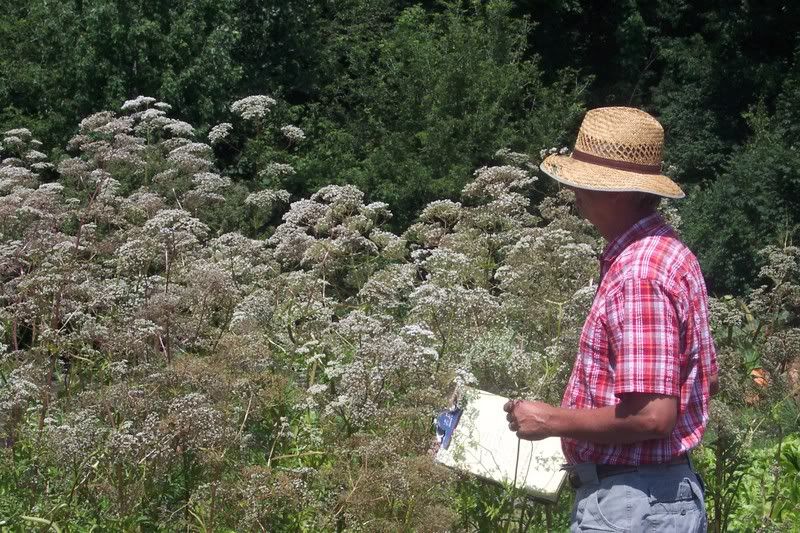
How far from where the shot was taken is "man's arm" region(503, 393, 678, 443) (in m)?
2.74

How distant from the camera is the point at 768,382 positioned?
240 inches

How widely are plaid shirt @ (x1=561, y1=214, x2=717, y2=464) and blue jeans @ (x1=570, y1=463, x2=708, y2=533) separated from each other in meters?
0.05

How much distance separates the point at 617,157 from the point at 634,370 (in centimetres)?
64

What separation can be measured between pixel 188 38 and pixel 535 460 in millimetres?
10726

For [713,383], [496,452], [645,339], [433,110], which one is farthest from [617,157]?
[433,110]

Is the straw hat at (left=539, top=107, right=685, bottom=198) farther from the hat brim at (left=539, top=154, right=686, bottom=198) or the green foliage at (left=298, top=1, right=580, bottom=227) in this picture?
the green foliage at (left=298, top=1, right=580, bottom=227)

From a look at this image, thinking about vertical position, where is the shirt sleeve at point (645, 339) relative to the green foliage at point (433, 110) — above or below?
above

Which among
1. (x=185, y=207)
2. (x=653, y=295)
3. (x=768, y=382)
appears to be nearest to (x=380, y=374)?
(x=653, y=295)

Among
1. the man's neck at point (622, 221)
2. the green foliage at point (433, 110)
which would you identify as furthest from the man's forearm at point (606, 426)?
the green foliage at point (433, 110)

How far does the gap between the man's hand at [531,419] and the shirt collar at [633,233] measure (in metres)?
0.45

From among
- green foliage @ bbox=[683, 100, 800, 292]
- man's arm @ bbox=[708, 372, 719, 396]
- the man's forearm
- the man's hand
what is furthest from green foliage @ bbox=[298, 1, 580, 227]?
the man's forearm

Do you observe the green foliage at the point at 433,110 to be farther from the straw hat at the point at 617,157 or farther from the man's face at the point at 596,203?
the man's face at the point at 596,203

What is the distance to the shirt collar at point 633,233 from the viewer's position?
9.67 ft

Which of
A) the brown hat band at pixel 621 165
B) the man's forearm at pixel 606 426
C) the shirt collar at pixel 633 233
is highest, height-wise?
the brown hat band at pixel 621 165
